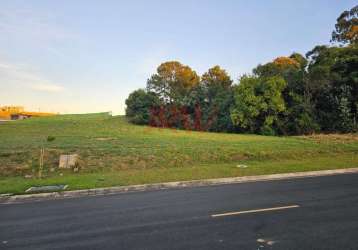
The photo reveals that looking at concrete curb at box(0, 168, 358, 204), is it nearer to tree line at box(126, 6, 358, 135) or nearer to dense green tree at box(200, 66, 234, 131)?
tree line at box(126, 6, 358, 135)

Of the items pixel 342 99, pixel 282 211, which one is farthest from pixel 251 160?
pixel 342 99

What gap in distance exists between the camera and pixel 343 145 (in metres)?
21.4

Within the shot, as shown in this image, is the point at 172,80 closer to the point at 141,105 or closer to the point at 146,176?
the point at 141,105

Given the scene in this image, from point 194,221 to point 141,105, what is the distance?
51545mm

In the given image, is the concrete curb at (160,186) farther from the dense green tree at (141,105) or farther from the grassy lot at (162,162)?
the dense green tree at (141,105)

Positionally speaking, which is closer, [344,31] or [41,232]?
[41,232]

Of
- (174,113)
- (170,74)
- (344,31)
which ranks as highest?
(344,31)

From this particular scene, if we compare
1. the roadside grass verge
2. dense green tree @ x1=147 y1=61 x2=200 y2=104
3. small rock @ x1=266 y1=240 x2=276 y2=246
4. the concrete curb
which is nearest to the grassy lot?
the roadside grass verge

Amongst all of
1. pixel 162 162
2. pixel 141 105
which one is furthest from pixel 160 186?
pixel 141 105

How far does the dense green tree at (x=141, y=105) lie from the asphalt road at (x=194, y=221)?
4630cm

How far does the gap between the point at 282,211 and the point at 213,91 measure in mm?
47389

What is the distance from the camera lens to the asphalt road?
5.15 m

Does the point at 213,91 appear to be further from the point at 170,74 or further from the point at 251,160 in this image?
the point at 251,160

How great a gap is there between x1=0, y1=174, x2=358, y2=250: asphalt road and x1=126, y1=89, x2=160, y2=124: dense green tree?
152ft
